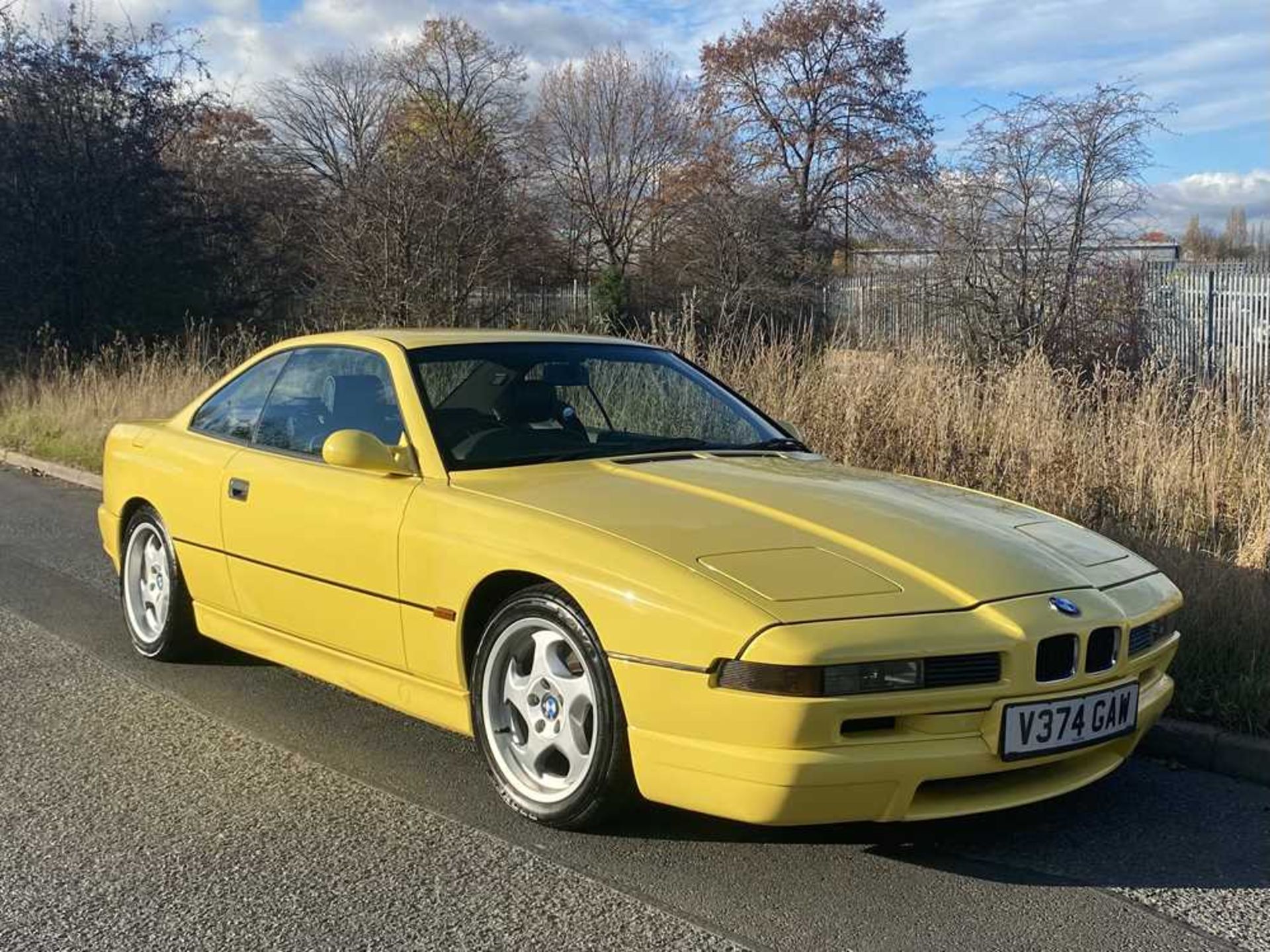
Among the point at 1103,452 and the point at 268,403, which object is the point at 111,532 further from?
the point at 1103,452

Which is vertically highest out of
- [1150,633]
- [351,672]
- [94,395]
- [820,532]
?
[820,532]

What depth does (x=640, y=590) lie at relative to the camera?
3236mm

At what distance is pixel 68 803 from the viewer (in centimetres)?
379

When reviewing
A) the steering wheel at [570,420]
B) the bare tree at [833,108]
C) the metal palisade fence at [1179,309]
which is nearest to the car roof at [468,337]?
the steering wheel at [570,420]

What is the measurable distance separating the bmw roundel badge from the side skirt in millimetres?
1742

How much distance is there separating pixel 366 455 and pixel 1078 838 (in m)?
2.50

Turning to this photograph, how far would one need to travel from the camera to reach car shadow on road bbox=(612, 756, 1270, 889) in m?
3.37

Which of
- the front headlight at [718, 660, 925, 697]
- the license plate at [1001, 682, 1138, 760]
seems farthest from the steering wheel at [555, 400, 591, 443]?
the license plate at [1001, 682, 1138, 760]

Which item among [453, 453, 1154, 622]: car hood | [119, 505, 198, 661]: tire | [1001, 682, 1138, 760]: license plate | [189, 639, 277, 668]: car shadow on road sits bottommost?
[189, 639, 277, 668]: car shadow on road

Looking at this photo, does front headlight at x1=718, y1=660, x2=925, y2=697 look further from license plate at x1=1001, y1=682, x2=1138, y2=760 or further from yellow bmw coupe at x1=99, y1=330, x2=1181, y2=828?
license plate at x1=1001, y1=682, x2=1138, y2=760

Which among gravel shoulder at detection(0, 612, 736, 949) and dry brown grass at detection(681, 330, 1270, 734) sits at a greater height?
dry brown grass at detection(681, 330, 1270, 734)

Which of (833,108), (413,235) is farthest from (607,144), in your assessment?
(413,235)

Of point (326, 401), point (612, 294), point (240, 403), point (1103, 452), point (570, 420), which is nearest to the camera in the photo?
point (570, 420)

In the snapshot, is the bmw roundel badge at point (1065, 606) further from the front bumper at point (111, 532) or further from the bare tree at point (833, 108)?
the bare tree at point (833, 108)
